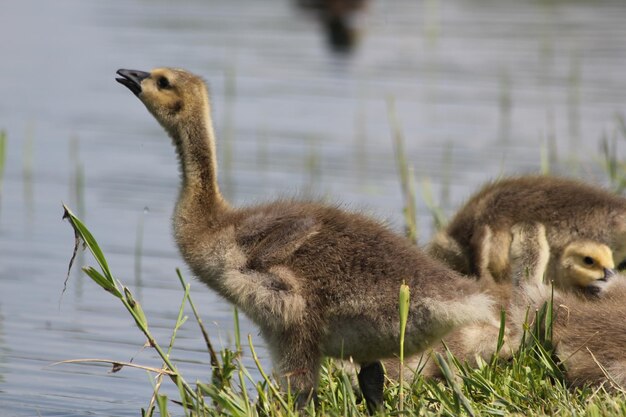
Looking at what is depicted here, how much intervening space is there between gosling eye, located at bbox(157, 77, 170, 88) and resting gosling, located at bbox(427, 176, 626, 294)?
1.98 metres

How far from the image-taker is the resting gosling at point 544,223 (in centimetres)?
686

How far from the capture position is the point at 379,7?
22.7 metres

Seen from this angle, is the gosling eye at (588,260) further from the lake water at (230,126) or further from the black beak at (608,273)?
the lake water at (230,126)

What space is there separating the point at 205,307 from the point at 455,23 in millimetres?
12317

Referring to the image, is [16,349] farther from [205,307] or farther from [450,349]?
[450,349]

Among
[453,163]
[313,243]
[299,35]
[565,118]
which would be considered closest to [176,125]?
[313,243]

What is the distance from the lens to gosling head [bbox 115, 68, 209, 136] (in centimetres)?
583

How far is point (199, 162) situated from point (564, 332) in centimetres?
176

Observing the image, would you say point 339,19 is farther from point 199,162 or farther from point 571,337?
point 571,337

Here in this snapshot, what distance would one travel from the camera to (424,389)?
218 inches

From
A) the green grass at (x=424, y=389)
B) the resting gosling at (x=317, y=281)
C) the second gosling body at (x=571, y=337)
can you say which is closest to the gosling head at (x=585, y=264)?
the second gosling body at (x=571, y=337)

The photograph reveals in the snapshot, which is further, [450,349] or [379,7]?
[379,7]

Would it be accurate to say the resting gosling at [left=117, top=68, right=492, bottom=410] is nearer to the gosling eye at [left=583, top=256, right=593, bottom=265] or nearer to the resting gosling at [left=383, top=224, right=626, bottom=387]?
the resting gosling at [left=383, top=224, right=626, bottom=387]

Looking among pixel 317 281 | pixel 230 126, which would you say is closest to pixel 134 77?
pixel 317 281
